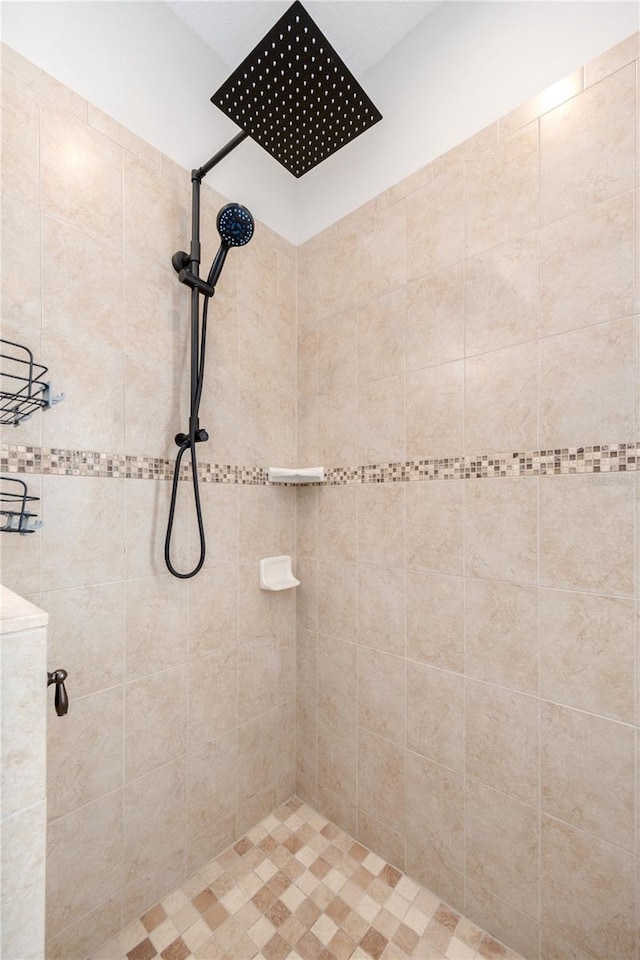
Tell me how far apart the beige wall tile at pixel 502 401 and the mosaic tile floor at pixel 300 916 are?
139 centimetres

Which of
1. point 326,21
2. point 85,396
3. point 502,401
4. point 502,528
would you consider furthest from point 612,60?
point 85,396

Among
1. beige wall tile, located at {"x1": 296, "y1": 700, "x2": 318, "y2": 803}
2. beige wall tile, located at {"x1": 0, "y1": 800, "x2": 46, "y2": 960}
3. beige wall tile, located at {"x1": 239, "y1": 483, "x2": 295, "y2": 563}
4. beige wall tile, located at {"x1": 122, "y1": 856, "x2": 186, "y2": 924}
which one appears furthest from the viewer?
beige wall tile, located at {"x1": 296, "y1": 700, "x2": 318, "y2": 803}

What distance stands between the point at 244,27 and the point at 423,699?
2320 mm

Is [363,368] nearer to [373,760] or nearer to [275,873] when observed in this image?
[373,760]

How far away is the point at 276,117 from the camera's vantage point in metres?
1.22

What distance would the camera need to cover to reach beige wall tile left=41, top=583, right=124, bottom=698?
110cm

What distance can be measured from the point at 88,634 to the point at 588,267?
1.63 meters

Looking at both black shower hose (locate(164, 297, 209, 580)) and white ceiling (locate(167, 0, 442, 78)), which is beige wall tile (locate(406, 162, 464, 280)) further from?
black shower hose (locate(164, 297, 209, 580))

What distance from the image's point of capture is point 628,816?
0.99 m

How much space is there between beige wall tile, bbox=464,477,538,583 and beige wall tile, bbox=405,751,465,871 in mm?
650

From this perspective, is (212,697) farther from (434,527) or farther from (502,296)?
(502,296)

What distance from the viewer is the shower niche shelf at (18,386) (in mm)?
1005

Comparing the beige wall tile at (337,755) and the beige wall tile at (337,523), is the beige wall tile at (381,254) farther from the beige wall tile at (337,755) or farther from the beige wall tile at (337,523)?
the beige wall tile at (337,755)

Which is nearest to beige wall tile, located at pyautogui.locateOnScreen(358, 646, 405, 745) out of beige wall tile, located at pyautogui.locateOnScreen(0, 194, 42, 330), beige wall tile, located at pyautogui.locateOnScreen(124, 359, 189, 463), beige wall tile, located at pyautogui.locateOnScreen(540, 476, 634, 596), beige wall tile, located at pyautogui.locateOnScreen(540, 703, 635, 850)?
beige wall tile, located at pyautogui.locateOnScreen(540, 703, 635, 850)
